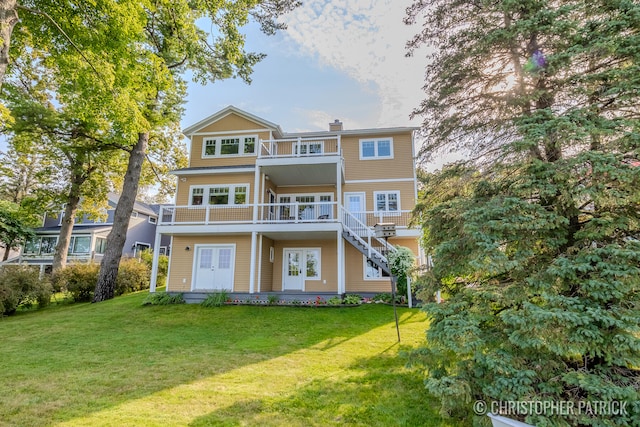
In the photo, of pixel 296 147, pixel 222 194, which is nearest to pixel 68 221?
pixel 222 194

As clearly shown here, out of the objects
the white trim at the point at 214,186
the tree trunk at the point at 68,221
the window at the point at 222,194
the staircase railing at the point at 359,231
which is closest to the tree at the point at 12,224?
the tree trunk at the point at 68,221

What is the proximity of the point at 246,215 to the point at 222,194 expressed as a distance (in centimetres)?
204

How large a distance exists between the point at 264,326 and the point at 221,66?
1219 cm

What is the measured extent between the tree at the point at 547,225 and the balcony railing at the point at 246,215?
28.2 feet

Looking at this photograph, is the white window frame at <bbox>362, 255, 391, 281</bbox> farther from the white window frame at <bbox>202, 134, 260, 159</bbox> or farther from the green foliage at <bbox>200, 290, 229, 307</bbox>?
the white window frame at <bbox>202, 134, 260, 159</bbox>

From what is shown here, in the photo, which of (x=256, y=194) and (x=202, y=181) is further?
(x=202, y=181)

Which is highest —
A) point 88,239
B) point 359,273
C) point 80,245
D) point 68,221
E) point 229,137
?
point 229,137

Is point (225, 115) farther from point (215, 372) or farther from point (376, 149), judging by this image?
point (215, 372)

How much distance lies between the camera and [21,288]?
12750mm

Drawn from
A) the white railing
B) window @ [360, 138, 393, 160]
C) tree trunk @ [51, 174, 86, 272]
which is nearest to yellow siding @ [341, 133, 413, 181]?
window @ [360, 138, 393, 160]

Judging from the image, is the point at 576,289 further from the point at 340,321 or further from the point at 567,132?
the point at 340,321

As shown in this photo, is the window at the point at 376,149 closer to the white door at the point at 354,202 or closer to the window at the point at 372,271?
the white door at the point at 354,202

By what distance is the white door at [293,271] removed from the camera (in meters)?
14.4

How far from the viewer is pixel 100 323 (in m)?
9.96
